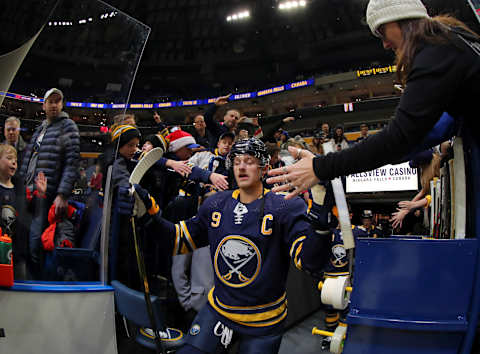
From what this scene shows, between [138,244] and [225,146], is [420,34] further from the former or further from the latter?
[225,146]

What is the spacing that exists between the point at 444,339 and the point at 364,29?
22.0 meters

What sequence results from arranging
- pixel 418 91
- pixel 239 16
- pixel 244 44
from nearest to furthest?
pixel 418 91 < pixel 239 16 < pixel 244 44

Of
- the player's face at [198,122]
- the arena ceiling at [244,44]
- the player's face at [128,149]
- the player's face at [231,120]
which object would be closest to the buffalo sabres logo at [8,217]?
the player's face at [128,149]

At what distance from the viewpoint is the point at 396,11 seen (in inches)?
43.3

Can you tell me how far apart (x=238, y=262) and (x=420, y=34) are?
1.36 m

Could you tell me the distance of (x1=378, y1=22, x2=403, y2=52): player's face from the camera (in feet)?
3.73

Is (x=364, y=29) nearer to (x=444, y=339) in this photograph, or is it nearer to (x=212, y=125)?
(x=212, y=125)

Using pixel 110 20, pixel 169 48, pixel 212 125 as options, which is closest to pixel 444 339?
pixel 110 20

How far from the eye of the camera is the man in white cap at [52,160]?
1376mm

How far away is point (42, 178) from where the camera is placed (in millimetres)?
1395

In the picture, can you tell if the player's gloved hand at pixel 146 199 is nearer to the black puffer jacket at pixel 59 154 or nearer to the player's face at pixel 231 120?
the black puffer jacket at pixel 59 154

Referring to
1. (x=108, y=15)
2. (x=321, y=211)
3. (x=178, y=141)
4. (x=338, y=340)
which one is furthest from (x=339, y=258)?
(x=108, y=15)

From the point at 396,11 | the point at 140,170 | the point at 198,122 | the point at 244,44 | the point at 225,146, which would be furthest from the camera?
the point at 244,44

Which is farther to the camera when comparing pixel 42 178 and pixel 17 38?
pixel 42 178
